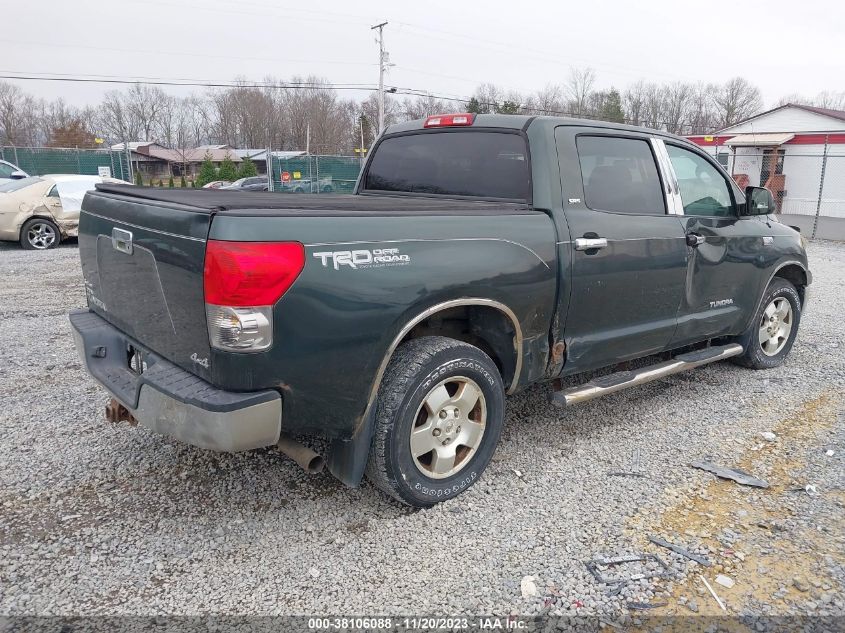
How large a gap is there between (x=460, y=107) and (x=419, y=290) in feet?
173

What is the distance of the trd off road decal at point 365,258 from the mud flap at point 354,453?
2.23 feet

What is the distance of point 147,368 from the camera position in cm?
311

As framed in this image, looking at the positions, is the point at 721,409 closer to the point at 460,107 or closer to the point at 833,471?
the point at 833,471

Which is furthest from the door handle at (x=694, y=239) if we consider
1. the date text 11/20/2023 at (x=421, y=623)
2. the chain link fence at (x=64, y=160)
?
the chain link fence at (x=64, y=160)

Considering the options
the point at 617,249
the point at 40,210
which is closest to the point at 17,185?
the point at 40,210

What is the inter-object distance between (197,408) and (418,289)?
1075 millimetres

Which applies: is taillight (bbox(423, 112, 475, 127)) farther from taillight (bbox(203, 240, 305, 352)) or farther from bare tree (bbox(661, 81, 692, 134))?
bare tree (bbox(661, 81, 692, 134))

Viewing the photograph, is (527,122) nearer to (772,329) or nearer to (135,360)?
(135,360)

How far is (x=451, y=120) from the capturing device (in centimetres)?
430

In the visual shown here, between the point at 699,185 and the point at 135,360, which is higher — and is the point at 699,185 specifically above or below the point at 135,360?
above

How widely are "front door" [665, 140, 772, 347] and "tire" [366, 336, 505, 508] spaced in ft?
6.12

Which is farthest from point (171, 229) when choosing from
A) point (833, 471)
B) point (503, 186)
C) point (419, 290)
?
point (833, 471)

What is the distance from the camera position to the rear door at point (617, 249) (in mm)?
3799

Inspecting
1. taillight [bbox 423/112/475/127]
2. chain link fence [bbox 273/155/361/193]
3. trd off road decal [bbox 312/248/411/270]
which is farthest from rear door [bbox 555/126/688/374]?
chain link fence [bbox 273/155/361/193]
